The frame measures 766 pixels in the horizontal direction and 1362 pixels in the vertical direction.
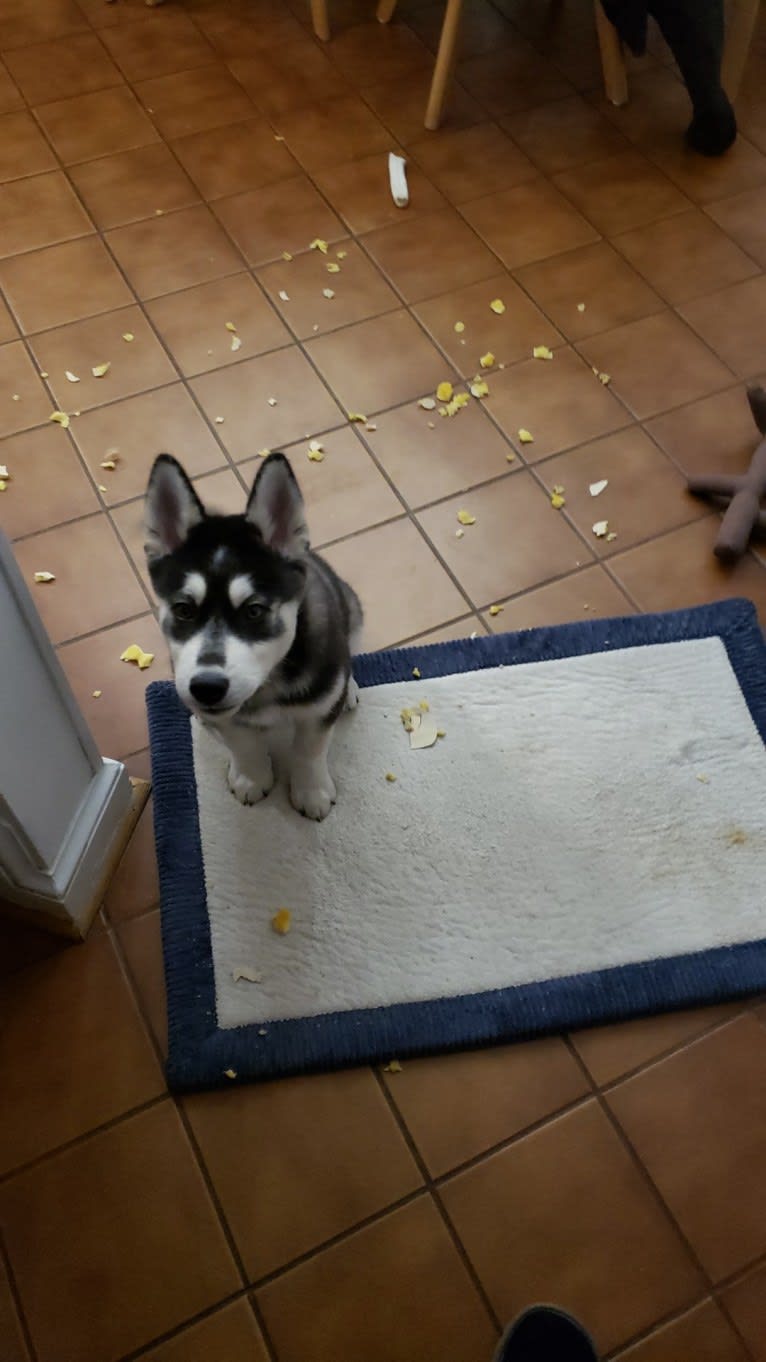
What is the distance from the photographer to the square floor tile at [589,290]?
102 inches

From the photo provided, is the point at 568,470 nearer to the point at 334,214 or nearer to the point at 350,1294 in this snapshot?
the point at 334,214

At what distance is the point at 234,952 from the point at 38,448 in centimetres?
136

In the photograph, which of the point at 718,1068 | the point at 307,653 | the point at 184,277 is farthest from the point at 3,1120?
the point at 184,277

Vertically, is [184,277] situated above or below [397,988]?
above

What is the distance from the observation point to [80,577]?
212 cm

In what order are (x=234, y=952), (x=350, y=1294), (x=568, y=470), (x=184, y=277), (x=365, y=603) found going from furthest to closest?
(x=184, y=277) → (x=568, y=470) → (x=365, y=603) → (x=234, y=952) → (x=350, y=1294)

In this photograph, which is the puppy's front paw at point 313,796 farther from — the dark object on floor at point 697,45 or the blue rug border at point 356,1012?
the dark object on floor at point 697,45

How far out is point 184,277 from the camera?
2654 millimetres

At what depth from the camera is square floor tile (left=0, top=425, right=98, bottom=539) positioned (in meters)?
2.21

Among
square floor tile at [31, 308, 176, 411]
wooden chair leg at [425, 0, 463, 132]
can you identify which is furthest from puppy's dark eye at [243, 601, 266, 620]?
wooden chair leg at [425, 0, 463, 132]

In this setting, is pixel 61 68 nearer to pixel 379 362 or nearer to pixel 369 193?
pixel 369 193

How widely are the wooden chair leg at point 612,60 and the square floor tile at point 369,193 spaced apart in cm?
71

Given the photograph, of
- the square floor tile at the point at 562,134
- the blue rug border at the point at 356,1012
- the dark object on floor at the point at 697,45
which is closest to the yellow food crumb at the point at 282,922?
the blue rug border at the point at 356,1012

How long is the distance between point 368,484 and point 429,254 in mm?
862
